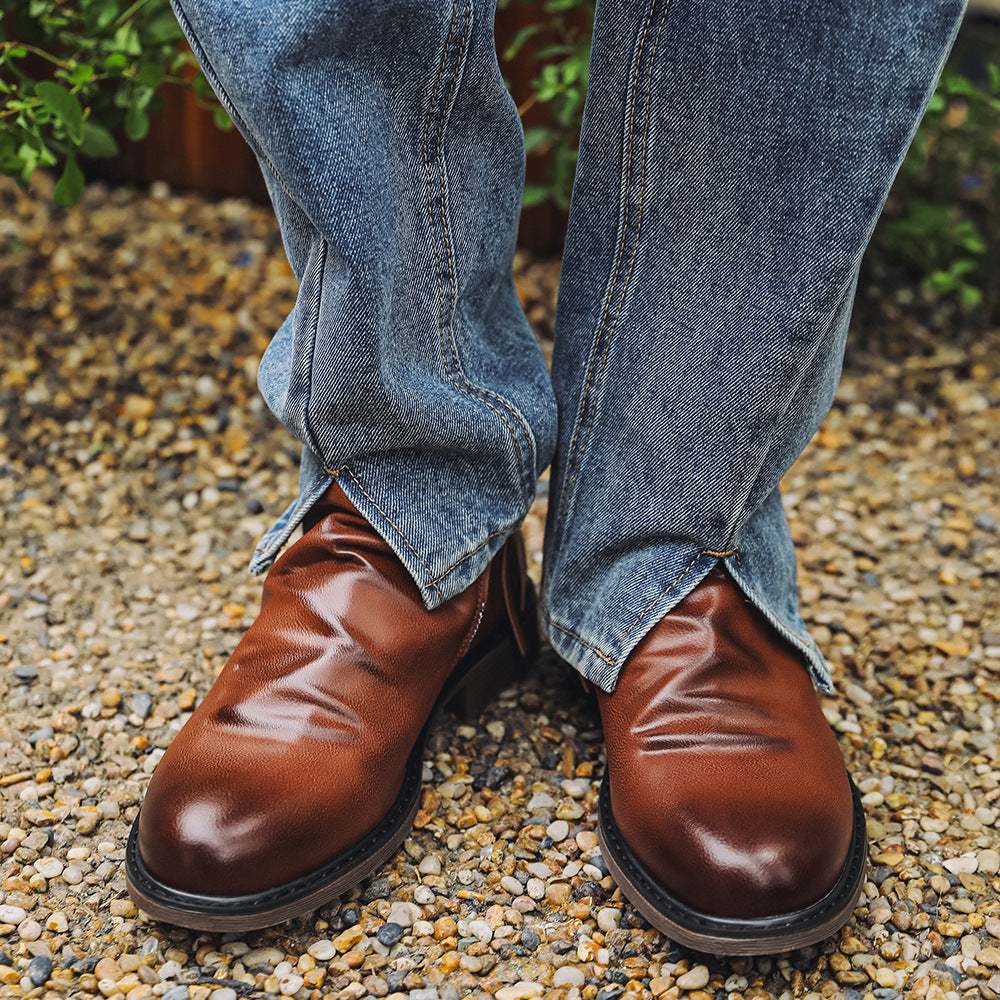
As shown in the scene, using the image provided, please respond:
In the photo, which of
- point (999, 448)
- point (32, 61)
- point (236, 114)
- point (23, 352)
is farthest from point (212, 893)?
point (32, 61)

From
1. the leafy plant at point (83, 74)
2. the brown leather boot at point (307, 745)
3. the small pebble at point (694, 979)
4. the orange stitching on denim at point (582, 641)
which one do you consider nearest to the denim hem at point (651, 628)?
the orange stitching on denim at point (582, 641)

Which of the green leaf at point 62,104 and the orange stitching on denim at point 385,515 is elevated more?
the green leaf at point 62,104

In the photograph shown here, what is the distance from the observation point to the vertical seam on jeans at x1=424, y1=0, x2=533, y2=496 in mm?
897

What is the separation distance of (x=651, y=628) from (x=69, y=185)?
1.10m

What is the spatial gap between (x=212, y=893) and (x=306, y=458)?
438 mm

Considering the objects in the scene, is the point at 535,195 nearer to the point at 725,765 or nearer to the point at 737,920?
the point at 725,765

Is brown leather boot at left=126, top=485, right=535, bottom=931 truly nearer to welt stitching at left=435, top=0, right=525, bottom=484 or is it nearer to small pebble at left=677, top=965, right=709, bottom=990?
welt stitching at left=435, top=0, right=525, bottom=484

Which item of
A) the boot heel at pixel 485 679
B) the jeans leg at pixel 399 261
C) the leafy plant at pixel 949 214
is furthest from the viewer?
the leafy plant at pixel 949 214

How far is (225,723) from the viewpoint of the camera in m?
0.99

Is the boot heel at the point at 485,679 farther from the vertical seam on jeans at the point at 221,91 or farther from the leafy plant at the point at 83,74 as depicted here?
the leafy plant at the point at 83,74

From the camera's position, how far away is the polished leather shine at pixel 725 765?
0.92 m

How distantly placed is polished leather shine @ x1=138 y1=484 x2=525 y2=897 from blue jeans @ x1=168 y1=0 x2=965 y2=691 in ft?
0.14

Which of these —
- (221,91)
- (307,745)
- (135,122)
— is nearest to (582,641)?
(307,745)

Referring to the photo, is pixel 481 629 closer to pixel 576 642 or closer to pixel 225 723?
pixel 576 642
